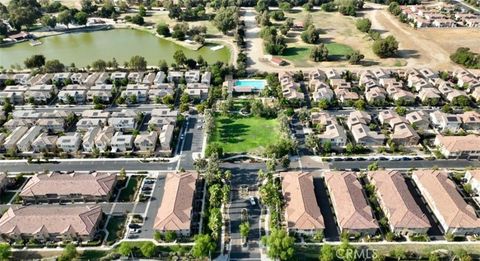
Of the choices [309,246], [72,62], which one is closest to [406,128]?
[309,246]

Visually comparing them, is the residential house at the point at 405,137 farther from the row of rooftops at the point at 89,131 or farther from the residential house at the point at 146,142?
the residential house at the point at 146,142

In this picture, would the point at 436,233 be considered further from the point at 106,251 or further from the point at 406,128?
the point at 106,251

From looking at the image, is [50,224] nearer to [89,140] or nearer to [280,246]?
[89,140]

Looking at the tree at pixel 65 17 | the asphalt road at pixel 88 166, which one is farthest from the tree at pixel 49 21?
the asphalt road at pixel 88 166

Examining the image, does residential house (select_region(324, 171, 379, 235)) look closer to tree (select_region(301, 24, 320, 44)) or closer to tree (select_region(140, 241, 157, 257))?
tree (select_region(140, 241, 157, 257))

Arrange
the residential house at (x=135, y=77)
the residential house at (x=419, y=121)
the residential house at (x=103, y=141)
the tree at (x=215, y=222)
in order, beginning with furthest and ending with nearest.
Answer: the residential house at (x=135, y=77) → the residential house at (x=419, y=121) → the residential house at (x=103, y=141) → the tree at (x=215, y=222)

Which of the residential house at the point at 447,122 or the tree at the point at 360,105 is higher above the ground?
the tree at the point at 360,105

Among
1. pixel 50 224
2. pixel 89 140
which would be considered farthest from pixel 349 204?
pixel 89 140

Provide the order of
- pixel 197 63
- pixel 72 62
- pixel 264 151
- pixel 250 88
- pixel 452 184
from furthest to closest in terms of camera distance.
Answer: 1. pixel 72 62
2. pixel 197 63
3. pixel 250 88
4. pixel 264 151
5. pixel 452 184
